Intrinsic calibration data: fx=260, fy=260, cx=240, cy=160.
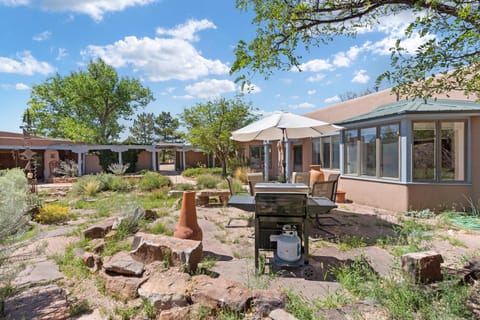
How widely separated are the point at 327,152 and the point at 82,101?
2585cm

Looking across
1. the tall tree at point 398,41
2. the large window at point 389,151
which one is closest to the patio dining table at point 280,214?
the tall tree at point 398,41

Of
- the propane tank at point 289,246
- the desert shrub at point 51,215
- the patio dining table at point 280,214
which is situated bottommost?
the desert shrub at point 51,215

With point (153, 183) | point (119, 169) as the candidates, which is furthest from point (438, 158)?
point (119, 169)

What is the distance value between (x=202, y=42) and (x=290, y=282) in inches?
395

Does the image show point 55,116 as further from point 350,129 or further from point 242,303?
point 242,303

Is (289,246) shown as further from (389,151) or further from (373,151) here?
(373,151)

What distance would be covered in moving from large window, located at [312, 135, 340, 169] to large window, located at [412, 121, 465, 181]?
3.42 metres

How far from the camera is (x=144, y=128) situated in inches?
1842

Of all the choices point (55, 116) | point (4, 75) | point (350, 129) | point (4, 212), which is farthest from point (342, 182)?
point (55, 116)

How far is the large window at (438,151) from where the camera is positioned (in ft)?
22.2

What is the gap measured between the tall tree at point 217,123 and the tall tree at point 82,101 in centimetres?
1418

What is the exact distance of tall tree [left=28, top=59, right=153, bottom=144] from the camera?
25938 millimetres

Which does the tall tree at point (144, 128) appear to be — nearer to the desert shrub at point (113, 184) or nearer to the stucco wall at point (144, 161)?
the stucco wall at point (144, 161)

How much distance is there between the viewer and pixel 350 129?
29.3 ft
